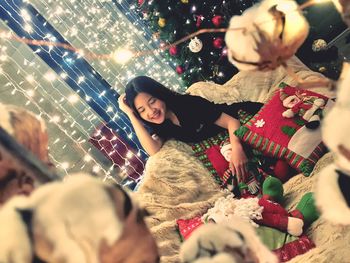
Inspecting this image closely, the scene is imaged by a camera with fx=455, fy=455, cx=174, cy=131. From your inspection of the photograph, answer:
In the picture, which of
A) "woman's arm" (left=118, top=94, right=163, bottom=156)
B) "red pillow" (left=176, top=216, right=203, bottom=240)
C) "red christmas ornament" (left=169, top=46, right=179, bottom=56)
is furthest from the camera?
"red christmas ornament" (left=169, top=46, right=179, bottom=56)

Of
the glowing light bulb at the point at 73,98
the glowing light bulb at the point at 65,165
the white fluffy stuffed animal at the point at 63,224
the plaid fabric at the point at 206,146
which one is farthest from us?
the glowing light bulb at the point at 73,98

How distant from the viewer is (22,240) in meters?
0.50

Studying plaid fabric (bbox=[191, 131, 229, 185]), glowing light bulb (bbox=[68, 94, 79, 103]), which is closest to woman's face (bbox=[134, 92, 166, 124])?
plaid fabric (bbox=[191, 131, 229, 185])

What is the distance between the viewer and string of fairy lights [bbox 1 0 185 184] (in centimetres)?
343

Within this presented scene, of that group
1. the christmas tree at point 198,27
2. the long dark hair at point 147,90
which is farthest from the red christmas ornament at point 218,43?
the long dark hair at point 147,90

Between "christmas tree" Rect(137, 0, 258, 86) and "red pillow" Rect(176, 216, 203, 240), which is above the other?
"christmas tree" Rect(137, 0, 258, 86)

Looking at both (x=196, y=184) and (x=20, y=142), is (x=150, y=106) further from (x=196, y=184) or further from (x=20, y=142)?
(x=20, y=142)

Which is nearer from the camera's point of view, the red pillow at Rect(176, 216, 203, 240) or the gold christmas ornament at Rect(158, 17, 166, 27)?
the red pillow at Rect(176, 216, 203, 240)

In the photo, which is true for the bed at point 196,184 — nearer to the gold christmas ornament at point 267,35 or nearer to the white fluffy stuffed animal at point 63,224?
the gold christmas ornament at point 267,35

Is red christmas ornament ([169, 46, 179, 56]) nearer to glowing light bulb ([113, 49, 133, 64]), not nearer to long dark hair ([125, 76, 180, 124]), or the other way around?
glowing light bulb ([113, 49, 133, 64])

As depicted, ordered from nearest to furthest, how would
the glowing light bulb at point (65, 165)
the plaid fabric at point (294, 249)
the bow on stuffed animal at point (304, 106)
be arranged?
the plaid fabric at point (294, 249)
the bow on stuffed animal at point (304, 106)
the glowing light bulb at point (65, 165)

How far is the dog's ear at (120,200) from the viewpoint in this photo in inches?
21.3

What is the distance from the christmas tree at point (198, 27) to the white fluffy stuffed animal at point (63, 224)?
119 inches

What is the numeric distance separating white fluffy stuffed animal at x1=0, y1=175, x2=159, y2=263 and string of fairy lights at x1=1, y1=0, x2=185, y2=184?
276cm
